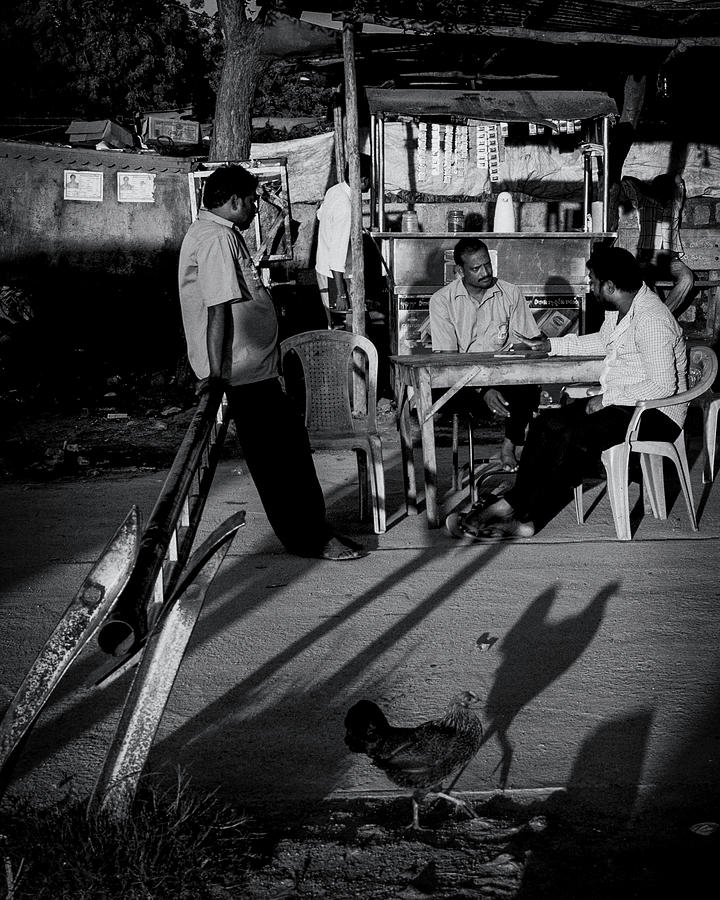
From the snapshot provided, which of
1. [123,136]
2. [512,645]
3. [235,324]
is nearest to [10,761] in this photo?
[512,645]

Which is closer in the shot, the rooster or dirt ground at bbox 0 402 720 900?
dirt ground at bbox 0 402 720 900

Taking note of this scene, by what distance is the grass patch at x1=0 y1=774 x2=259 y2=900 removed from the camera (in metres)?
2.32

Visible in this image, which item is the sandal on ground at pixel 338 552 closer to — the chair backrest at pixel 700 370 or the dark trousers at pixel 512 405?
the dark trousers at pixel 512 405

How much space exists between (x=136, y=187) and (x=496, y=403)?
8.87 m

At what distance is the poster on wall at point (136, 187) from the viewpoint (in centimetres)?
1342

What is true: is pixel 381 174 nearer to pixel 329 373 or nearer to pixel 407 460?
pixel 329 373

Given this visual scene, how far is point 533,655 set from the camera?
12.8 ft

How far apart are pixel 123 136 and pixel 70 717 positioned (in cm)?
1414

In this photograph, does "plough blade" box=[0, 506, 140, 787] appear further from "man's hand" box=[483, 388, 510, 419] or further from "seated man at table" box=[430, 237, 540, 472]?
"seated man at table" box=[430, 237, 540, 472]

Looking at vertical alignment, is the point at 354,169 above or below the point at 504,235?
above

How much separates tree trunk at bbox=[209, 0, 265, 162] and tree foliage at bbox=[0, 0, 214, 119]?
15635mm

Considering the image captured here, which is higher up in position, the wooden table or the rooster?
the wooden table

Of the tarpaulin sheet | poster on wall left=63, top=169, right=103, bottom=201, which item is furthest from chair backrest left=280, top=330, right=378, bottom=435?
poster on wall left=63, top=169, right=103, bottom=201

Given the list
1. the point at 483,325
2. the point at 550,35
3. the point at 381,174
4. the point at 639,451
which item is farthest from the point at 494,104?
the point at 639,451
